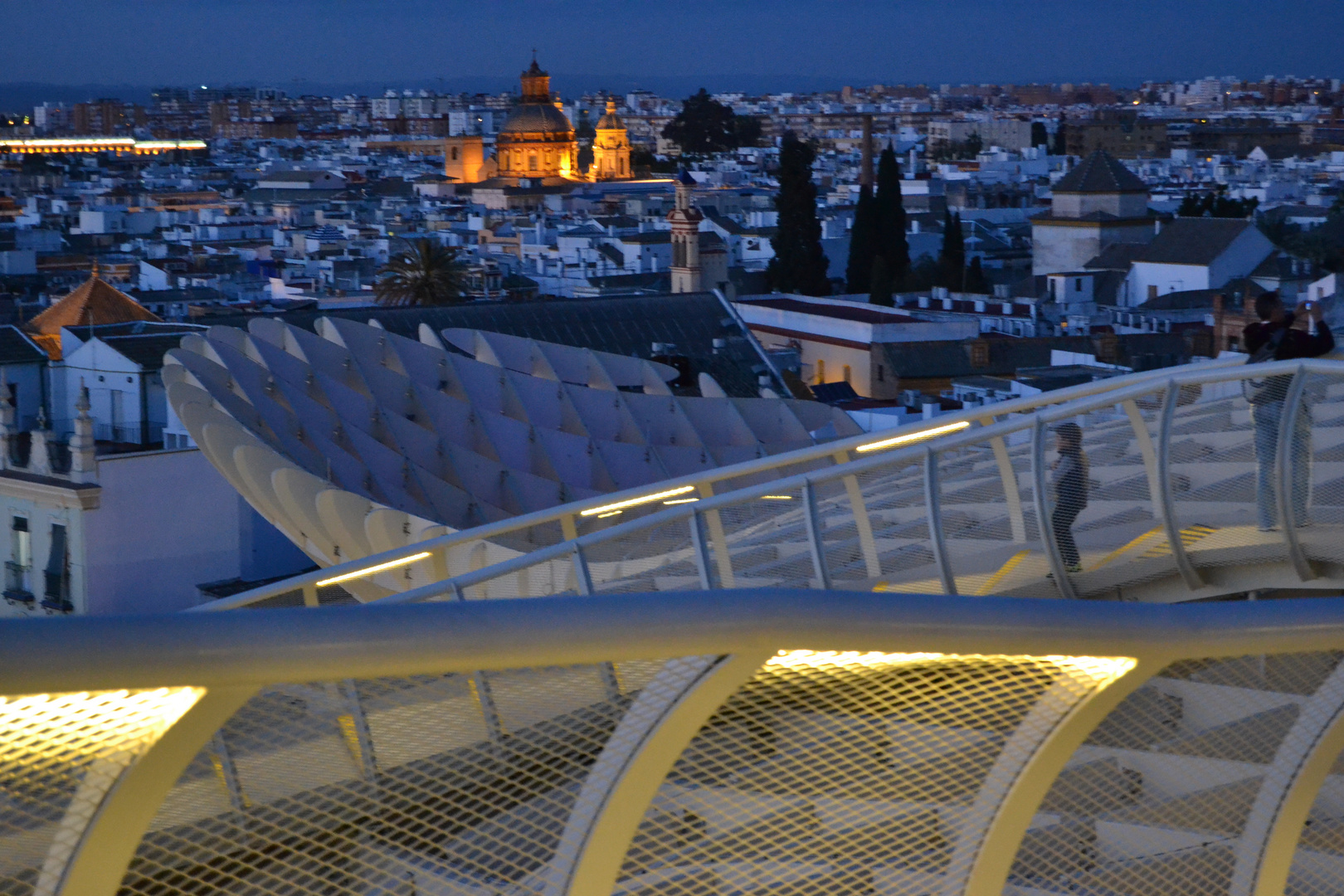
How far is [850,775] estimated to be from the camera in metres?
2.01

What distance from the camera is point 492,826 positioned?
1.84m

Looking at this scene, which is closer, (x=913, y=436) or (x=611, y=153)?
(x=913, y=436)

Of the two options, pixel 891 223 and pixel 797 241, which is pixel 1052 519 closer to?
pixel 891 223

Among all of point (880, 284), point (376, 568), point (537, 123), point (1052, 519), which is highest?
point (537, 123)

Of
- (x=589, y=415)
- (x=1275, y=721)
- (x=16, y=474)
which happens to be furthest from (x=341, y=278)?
(x=1275, y=721)

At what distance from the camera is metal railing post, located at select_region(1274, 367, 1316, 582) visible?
13.1 ft

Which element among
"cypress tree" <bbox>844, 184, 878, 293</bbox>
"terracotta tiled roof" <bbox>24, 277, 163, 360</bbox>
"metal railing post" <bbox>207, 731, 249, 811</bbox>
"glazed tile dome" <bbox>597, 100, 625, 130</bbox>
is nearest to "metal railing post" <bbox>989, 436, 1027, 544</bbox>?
"metal railing post" <bbox>207, 731, 249, 811</bbox>

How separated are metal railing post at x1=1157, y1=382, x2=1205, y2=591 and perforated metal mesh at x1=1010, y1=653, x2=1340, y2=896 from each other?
176 cm

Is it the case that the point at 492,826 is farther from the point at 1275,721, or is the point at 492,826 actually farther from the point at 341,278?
the point at 341,278

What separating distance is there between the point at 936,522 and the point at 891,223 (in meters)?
35.4

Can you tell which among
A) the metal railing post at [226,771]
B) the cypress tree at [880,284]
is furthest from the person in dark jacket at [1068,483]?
the cypress tree at [880,284]

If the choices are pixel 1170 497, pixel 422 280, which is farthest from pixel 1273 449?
pixel 422 280

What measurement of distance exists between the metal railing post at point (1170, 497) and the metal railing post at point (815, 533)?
0.79m

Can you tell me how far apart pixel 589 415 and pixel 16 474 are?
19.1 feet
